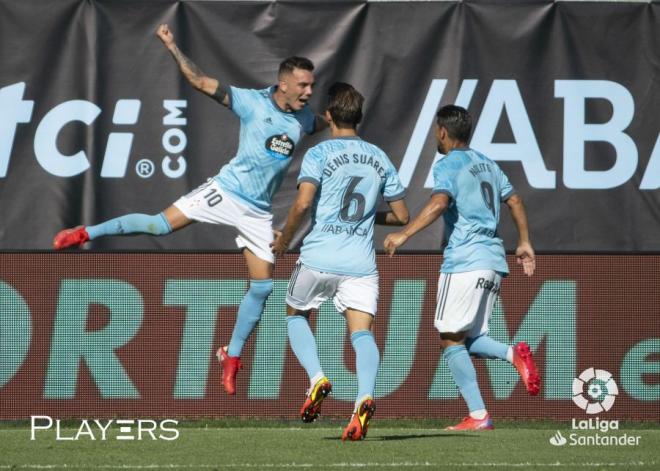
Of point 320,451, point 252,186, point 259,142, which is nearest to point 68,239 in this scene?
point 252,186

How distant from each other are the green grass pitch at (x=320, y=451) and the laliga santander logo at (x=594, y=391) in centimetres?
124

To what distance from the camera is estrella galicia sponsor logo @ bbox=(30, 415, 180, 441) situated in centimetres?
1017

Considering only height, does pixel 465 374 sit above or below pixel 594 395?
above

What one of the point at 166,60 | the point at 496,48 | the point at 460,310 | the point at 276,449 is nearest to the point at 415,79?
the point at 496,48

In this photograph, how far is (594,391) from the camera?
12156mm

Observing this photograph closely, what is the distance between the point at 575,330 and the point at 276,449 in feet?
12.4

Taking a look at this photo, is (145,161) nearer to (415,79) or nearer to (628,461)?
(415,79)

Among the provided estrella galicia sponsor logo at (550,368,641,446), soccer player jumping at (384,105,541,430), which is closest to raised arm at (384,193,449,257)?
soccer player jumping at (384,105,541,430)

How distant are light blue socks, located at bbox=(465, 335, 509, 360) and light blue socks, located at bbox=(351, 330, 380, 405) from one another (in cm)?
94

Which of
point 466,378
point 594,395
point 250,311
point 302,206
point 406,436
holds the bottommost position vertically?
point 406,436

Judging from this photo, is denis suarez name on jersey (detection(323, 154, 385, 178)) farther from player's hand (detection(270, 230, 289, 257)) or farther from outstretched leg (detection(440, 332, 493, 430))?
outstretched leg (detection(440, 332, 493, 430))

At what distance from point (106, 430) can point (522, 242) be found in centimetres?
327

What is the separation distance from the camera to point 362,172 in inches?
368

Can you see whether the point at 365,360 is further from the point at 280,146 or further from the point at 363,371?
the point at 280,146
